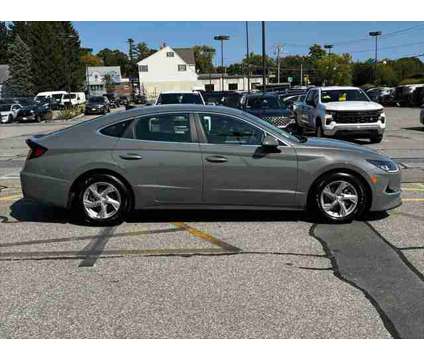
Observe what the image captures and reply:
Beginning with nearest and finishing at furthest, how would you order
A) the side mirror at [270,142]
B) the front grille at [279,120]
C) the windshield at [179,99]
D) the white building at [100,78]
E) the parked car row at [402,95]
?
the side mirror at [270,142], the front grille at [279,120], the windshield at [179,99], the parked car row at [402,95], the white building at [100,78]

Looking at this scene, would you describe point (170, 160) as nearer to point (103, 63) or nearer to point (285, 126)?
point (285, 126)

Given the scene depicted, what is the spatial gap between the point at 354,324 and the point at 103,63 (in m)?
166

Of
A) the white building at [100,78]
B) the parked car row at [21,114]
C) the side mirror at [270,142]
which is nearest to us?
the side mirror at [270,142]

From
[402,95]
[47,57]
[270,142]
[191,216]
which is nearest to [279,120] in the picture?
[191,216]

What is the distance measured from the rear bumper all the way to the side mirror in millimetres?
2484

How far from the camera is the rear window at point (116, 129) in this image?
6.35 meters

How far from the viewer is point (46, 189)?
6301 millimetres

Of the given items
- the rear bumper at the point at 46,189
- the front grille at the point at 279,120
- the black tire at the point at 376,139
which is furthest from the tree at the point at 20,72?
the rear bumper at the point at 46,189

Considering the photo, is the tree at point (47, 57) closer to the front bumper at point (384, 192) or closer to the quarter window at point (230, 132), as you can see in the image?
the quarter window at point (230, 132)

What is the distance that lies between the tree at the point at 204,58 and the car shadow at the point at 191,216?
142889 mm

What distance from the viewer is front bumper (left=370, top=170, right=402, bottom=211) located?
619cm

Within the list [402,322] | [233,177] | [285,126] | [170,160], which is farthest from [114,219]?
[285,126]

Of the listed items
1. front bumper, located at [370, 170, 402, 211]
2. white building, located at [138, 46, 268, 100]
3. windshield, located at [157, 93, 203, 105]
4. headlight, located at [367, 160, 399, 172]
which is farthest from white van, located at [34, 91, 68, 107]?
front bumper, located at [370, 170, 402, 211]

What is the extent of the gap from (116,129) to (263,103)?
1071 centimetres
